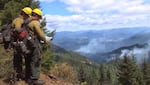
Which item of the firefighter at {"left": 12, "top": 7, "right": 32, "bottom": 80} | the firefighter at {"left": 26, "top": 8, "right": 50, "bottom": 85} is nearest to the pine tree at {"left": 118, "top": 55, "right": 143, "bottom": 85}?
the firefighter at {"left": 12, "top": 7, "right": 32, "bottom": 80}

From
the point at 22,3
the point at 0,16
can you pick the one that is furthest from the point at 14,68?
the point at 22,3

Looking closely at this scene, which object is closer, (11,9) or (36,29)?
(36,29)

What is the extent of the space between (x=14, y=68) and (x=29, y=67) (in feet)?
2.53

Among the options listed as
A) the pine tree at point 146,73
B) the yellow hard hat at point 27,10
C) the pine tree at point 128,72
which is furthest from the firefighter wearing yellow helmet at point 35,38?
the pine tree at point 146,73

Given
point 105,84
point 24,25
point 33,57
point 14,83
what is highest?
point 24,25

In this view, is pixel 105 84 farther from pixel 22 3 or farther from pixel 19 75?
pixel 19 75

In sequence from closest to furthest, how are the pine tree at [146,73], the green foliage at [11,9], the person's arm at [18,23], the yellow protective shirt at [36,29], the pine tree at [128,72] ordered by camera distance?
1. the yellow protective shirt at [36,29]
2. the person's arm at [18,23]
3. the green foliage at [11,9]
4. the pine tree at [128,72]
5. the pine tree at [146,73]

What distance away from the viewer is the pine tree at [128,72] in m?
66.6

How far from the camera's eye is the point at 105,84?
141 meters

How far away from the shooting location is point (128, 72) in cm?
6819

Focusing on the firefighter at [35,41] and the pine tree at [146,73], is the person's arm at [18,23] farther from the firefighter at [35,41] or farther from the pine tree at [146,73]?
the pine tree at [146,73]

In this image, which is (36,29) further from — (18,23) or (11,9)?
(11,9)

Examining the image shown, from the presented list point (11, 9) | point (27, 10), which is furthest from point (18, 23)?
point (11, 9)

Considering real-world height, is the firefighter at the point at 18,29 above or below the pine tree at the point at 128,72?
above
